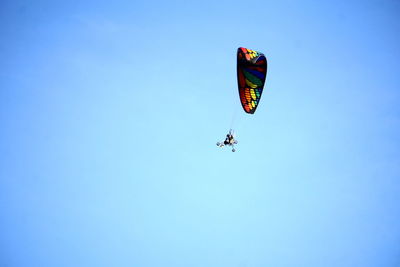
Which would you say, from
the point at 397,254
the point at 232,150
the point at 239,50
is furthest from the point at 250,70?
the point at 397,254

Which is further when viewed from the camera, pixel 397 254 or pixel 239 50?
pixel 397 254

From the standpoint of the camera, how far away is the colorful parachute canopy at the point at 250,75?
24109 millimetres

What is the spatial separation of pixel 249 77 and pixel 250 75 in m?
0.18

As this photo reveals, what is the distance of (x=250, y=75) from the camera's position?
24797 mm

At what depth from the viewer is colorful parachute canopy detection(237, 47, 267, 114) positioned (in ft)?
79.1

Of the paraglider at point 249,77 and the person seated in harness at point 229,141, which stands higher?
the paraglider at point 249,77

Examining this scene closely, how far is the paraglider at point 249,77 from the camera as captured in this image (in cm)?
2412

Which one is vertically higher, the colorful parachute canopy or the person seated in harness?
the colorful parachute canopy

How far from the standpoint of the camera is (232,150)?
85.3ft

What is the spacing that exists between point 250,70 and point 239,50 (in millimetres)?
1600

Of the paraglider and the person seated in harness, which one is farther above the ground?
the paraglider

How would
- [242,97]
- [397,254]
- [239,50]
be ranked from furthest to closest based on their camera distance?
[397,254] < [242,97] < [239,50]

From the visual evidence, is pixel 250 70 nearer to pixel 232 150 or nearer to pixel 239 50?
pixel 239 50

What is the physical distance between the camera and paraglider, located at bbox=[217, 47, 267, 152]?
79.2 feet
